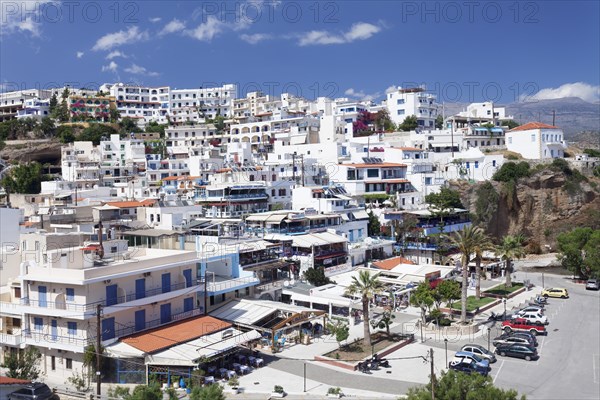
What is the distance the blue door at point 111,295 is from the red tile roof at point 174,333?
173cm

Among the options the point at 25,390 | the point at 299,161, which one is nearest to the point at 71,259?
the point at 25,390

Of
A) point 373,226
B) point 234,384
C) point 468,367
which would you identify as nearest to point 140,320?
point 234,384

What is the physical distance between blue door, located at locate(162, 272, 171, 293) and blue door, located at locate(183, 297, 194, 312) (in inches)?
54.6

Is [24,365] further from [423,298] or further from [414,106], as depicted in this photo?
[414,106]

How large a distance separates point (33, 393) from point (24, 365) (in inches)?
101

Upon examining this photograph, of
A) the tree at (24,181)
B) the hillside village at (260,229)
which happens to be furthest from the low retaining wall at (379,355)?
the tree at (24,181)

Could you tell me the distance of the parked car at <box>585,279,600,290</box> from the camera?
46.9 metres

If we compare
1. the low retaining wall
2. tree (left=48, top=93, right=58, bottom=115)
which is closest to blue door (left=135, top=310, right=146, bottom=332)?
the low retaining wall

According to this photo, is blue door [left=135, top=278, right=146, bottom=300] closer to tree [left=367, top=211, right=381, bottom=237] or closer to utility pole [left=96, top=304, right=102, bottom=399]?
utility pole [left=96, top=304, right=102, bottom=399]

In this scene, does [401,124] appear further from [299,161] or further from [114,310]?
[114,310]

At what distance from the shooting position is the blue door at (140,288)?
2783cm

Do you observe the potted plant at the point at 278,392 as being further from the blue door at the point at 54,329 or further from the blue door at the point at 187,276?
the blue door at the point at 54,329

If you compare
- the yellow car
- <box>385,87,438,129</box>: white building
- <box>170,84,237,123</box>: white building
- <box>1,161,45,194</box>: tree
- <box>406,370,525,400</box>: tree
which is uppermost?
<box>170,84,237,123</box>: white building

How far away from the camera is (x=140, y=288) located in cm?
2800
